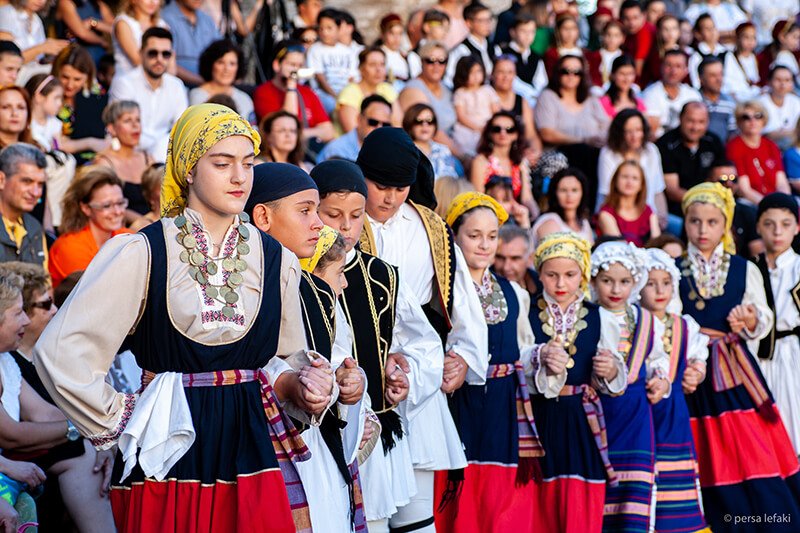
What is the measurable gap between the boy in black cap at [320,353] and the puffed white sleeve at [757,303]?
3823mm

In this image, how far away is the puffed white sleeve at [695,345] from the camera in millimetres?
7242

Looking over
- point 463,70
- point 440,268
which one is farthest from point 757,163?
point 440,268

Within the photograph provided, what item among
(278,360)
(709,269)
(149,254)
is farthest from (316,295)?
(709,269)

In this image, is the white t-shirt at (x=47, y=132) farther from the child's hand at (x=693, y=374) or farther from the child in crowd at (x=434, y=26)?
the child's hand at (x=693, y=374)

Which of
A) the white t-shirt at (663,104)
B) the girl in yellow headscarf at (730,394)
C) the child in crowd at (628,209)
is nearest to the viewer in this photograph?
the girl in yellow headscarf at (730,394)

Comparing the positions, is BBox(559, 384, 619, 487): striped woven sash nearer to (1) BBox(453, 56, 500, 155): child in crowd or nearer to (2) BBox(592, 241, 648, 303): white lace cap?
(2) BBox(592, 241, 648, 303): white lace cap

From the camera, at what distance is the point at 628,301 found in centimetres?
716

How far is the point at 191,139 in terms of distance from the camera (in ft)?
12.2

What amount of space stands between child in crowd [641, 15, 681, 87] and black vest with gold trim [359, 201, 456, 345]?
8.34 meters

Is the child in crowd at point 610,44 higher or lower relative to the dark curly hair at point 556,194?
higher

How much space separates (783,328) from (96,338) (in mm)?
5537

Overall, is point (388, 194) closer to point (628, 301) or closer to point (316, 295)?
point (316, 295)

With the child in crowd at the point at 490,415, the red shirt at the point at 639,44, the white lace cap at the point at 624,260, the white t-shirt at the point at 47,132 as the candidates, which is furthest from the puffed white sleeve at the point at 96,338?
the red shirt at the point at 639,44

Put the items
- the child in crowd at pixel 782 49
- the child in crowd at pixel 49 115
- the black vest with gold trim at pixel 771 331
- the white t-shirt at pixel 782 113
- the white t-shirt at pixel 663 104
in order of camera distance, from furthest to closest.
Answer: the child in crowd at pixel 782 49 < the white t-shirt at pixel 782 113 < the white t-shirt at pixel 663 104 < the child in crowd at pixel 49 115 < the black vest with gold trim at pixel 771 331
